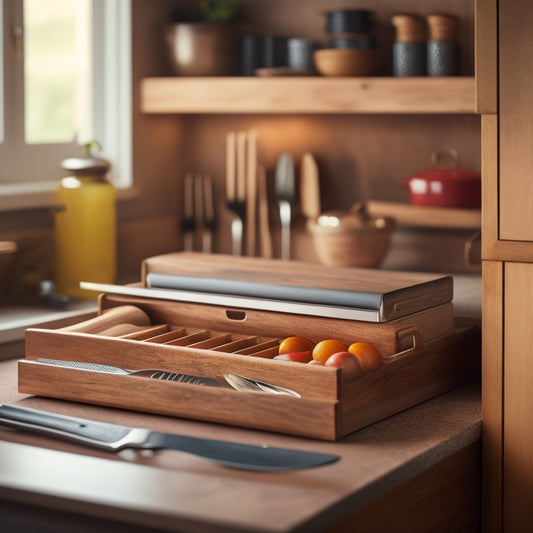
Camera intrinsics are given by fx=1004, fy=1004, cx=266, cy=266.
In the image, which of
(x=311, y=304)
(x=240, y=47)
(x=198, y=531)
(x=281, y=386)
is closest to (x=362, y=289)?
(x=311, y=304)

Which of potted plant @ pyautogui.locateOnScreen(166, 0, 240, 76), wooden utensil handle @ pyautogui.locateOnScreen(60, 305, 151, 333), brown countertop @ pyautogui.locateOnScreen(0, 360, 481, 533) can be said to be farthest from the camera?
potted plant @ pyautogui.locateOnScreen(166, 0, 240, 76)

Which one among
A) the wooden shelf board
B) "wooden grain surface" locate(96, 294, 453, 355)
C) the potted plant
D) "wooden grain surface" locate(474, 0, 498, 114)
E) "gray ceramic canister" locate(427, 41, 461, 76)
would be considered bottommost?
"wooden grain surface" locate(96, 294, 453, 355)

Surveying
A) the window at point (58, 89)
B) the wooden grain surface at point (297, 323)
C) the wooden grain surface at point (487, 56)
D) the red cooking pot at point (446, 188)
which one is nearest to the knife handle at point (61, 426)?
the wooden grain surface at point (297, 323)

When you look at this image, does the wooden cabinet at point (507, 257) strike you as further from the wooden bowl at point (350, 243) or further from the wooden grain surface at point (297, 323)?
the wooden bowl at point (350, 243)

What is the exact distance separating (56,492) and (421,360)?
0.67 m

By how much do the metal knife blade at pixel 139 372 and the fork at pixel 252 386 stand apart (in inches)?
1.7

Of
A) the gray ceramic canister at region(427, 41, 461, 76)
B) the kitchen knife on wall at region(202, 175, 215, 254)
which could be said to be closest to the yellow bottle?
the kitchen knife on wall at region(202, 175, 215, 254)

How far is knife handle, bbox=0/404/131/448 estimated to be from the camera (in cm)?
137

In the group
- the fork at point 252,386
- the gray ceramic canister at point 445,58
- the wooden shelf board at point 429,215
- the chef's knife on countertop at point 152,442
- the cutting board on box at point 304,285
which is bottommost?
the chef's knife on countertop at point 152,442

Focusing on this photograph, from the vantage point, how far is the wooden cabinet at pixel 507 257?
1496mm

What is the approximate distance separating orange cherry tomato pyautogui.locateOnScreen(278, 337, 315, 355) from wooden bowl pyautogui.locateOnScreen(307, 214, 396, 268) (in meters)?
0.73

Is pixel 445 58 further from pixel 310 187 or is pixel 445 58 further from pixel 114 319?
pixel 114 319

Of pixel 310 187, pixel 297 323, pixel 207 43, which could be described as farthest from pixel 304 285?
pixel 207 43

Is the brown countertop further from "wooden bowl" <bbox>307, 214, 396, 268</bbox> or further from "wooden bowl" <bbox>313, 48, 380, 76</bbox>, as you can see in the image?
"wooden bowl" <bbox>313, 48, 380, 76</bbox>
